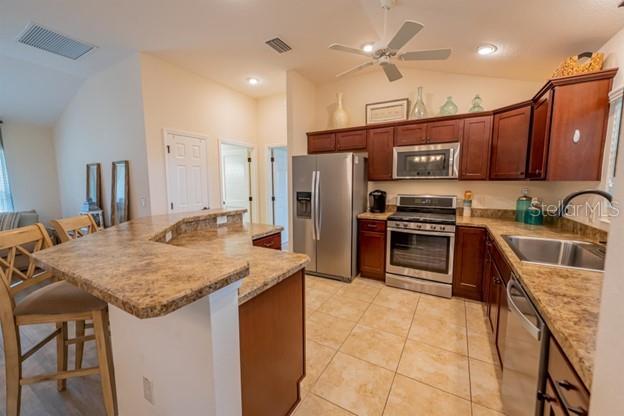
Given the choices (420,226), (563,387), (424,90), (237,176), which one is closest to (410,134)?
(424,90)

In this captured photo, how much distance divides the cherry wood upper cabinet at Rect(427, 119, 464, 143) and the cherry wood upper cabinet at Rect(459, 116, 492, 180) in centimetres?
6

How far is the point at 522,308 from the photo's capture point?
1.25 meters

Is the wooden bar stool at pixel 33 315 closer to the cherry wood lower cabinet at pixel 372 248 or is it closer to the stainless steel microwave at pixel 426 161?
the cherry wood lower cabinet at pixel 372 248

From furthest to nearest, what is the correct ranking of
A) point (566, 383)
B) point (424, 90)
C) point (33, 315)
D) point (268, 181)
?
point (268, 181) < point (424, 90) < point (33, 315) < point (566, 383)

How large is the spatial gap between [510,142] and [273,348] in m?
3.15

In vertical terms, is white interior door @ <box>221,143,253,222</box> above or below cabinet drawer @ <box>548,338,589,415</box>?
above

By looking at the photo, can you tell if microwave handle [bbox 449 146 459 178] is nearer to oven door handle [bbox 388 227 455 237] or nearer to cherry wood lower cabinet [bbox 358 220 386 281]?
oven door handle [bbox 388 227 455 237]

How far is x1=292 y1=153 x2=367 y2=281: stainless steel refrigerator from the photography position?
3408 mm

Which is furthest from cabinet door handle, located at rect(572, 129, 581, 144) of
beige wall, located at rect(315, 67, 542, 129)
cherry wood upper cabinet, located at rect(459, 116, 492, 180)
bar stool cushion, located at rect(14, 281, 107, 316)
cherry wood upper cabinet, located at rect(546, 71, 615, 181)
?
bar stool cushion, located at rect(14, 281, 107, 316)

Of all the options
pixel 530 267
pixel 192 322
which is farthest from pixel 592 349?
pixel 192 322

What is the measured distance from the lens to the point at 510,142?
2766mm

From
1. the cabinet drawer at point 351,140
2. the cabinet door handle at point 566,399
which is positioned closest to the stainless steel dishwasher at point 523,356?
the cabinet door handle at point 566,399

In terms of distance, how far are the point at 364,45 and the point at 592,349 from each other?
10.8 ft

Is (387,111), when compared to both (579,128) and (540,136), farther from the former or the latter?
(579,128)
